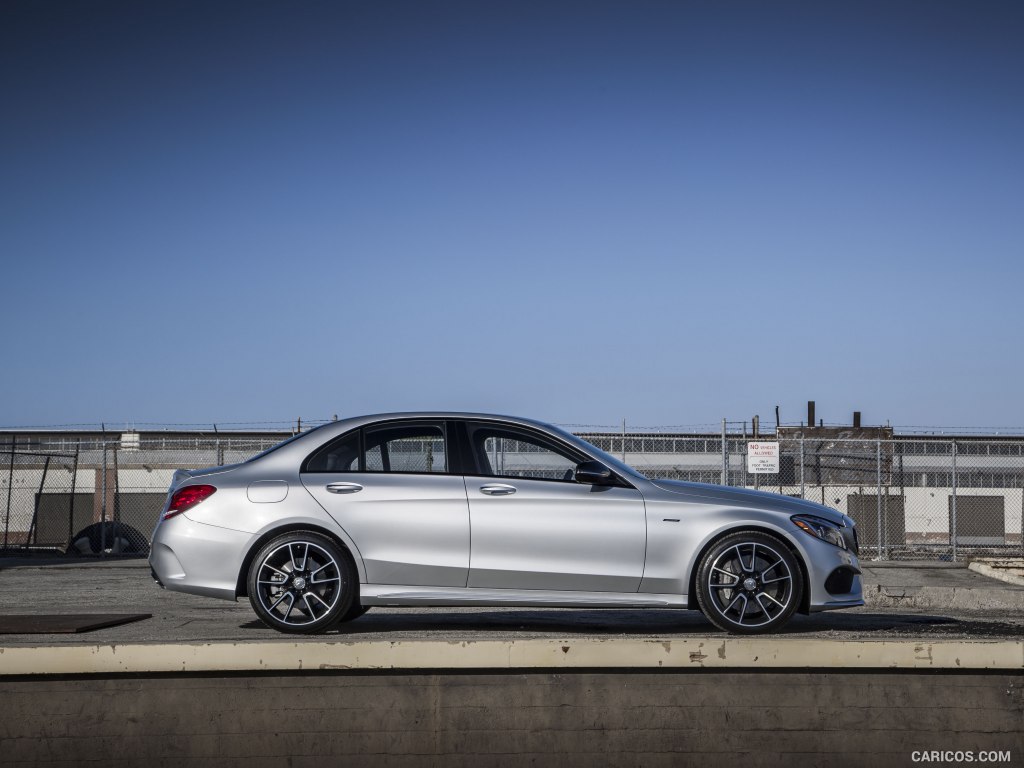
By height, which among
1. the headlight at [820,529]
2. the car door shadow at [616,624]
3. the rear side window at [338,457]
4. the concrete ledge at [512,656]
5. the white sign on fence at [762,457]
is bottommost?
the car door shadow at [616,624]

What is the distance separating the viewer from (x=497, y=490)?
7.43 m

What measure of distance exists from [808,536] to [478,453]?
2184mm

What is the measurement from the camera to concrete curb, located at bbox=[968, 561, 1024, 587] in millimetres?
15280

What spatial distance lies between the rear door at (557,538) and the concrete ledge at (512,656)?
1.72 m

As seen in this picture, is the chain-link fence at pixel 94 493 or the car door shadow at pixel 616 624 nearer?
the car door shadow at pixel 616 624

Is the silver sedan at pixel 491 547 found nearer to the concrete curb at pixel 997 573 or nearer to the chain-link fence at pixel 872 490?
the concrete curb at pixel 997 573

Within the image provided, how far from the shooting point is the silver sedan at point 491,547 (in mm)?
7297

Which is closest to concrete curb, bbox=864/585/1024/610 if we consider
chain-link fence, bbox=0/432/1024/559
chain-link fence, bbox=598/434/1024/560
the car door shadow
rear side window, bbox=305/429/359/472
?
the car door shadow

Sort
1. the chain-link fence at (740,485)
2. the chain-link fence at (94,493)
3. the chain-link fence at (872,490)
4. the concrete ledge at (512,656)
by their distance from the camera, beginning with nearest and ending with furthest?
1. the concrete ledge at (512,656)
2. the chain-link fence at (94,493)
3. the chain-link fence at (740,485)
4. the chain-link fence at (872,490)

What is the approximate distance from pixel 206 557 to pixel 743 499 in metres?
3.44

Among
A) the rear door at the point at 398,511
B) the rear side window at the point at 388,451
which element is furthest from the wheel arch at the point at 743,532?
the rear side window at the point at 388,451

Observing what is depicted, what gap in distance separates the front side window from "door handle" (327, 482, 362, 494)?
810mm

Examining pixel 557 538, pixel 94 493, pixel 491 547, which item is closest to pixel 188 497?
pixel 491 547

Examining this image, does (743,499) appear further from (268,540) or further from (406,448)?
(268,540)
